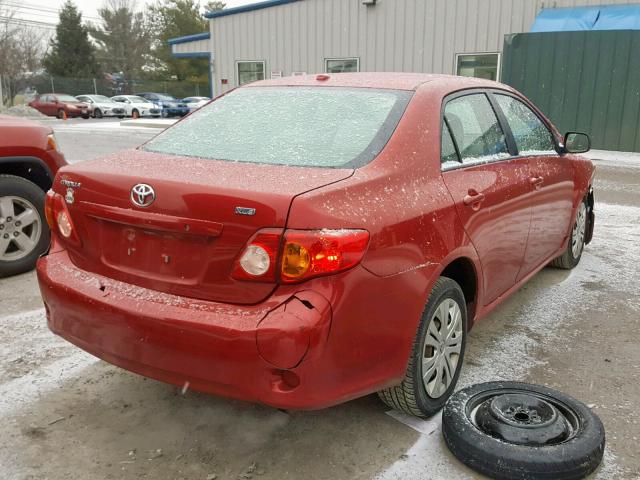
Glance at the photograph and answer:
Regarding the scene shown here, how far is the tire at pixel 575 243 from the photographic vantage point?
202 inches

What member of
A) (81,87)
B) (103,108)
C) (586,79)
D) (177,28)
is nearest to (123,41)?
(177,28)

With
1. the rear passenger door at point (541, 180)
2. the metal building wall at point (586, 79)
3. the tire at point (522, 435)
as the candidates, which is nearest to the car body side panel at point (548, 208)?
the rear passenger door at point (541, 180)

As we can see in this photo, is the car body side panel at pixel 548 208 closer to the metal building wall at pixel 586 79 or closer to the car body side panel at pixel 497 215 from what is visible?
the car body side panel at pixel 497 215

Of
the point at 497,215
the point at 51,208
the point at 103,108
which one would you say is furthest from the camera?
the point at 103,108

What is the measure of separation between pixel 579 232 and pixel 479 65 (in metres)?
11.7

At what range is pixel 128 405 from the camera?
10.1 ft

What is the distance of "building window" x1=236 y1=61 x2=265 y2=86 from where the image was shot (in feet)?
66.1

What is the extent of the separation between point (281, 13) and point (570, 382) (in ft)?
57.9

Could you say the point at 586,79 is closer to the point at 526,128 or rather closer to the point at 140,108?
the point at 526,128

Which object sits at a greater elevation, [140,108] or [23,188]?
[23,188]

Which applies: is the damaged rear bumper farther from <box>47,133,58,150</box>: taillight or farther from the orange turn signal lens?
<box>47,133,58,150</box>: taillight

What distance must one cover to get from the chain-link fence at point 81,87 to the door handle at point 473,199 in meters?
40.3

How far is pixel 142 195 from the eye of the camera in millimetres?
2479

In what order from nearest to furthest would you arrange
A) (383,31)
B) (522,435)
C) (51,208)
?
(522,435) → (51,208) → (383,31)
